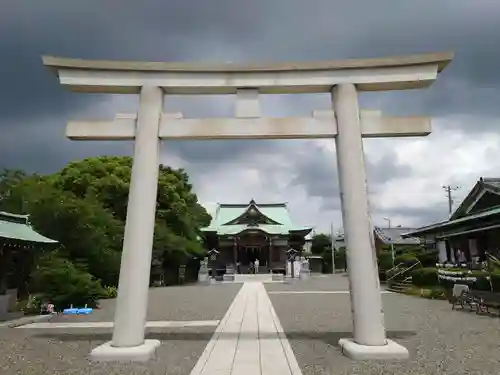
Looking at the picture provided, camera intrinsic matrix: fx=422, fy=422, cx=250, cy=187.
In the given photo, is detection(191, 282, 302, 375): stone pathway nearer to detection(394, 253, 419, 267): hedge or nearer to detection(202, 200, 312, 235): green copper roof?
detection(394, 253, 419, 267): hedge

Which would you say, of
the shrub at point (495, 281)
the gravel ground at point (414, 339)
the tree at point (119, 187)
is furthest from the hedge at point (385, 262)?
the shrub at point (495, 281)

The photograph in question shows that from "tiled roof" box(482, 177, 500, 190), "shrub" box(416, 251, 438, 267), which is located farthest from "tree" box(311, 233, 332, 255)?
"tiled roof" box(482, 177, 500, 190)

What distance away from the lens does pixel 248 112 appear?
28.7 ft

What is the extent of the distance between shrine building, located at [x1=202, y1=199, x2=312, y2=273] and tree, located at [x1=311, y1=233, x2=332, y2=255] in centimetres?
1897

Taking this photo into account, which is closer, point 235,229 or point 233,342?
point 233,342

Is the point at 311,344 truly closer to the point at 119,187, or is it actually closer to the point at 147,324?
the point at 147,324

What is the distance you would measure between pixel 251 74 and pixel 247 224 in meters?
40.3

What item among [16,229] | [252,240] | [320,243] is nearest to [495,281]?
[16,229]

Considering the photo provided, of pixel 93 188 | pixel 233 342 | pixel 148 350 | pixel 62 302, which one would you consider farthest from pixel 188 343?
pixel 93 188

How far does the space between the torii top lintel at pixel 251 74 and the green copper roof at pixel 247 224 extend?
3743 centimetres

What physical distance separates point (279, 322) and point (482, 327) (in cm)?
554

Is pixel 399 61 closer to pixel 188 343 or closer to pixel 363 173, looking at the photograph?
pixel 363 173

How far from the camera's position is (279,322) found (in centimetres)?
1264

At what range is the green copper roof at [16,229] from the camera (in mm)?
13916
